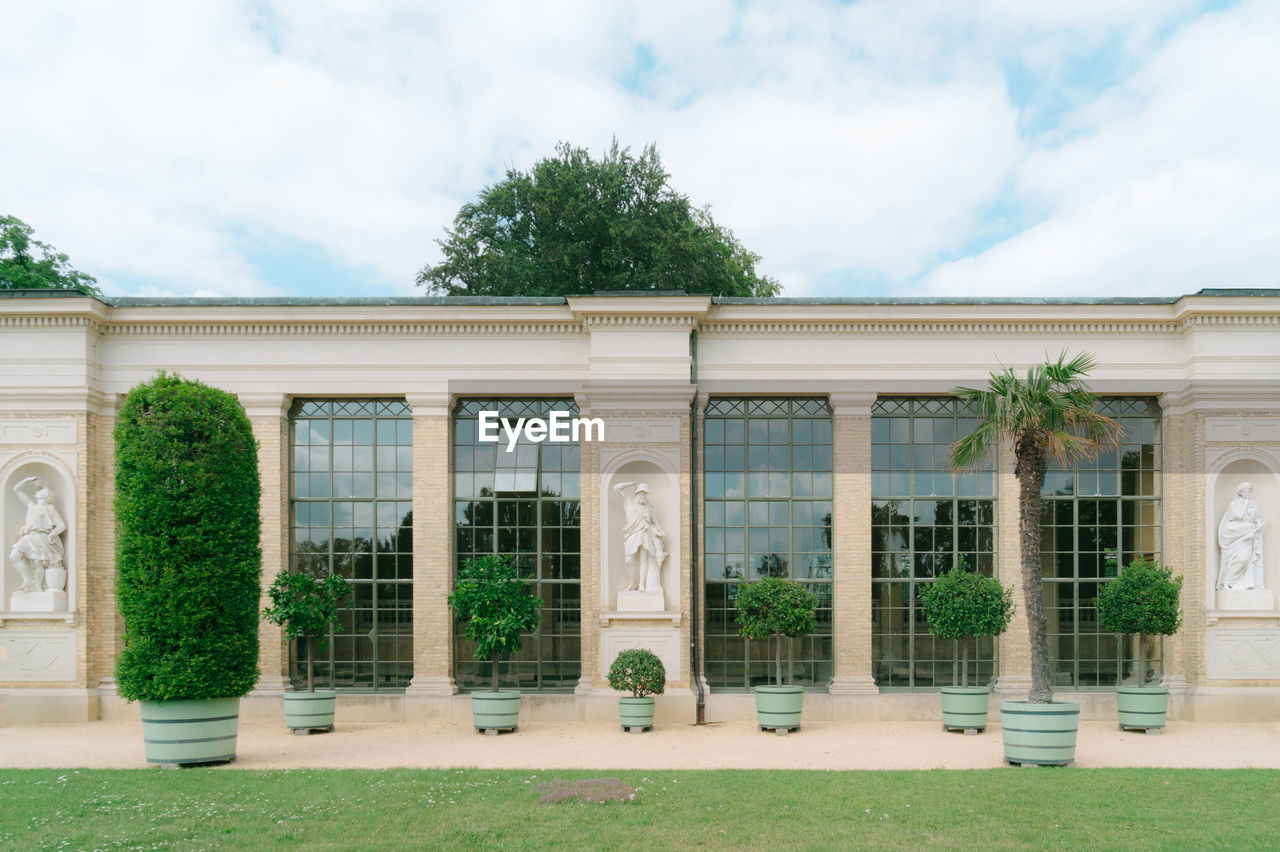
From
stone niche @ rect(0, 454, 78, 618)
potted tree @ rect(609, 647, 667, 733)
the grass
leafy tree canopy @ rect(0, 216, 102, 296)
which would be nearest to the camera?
the grass

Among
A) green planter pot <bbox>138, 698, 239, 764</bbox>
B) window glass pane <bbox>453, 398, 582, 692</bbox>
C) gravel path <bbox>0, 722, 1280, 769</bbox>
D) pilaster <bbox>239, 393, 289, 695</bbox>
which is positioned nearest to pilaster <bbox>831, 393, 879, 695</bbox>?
gravel path <bbox>0, 722, 1280, 769</bbox>

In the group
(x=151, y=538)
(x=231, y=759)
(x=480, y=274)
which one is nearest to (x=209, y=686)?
(x=231, y=759)

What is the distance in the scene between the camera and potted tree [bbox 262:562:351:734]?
1867 centimetres

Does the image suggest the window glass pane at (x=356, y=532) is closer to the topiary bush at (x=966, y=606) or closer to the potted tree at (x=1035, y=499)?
the topiary bush at (x=966, y=606)

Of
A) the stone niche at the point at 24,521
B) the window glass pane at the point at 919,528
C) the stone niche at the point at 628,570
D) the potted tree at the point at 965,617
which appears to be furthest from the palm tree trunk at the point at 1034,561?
the stone niche at the point at 24,521

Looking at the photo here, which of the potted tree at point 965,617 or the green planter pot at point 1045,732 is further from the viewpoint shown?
the potted tree at point 965,617

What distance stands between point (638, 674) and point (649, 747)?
6.31ft

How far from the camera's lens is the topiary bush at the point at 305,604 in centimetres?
1867

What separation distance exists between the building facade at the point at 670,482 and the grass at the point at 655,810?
21.3 feet

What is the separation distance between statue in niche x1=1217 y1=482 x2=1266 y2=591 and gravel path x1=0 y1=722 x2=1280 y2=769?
271 cm

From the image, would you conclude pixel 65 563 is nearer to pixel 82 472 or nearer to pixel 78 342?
pixel 82 472

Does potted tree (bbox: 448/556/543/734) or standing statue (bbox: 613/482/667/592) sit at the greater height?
standing statue (bbox: 613/482/667/592)

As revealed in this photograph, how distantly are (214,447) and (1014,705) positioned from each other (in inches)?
481

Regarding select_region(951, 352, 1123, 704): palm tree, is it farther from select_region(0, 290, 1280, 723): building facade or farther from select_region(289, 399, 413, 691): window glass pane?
select_region(289, 399, 413, 691): window glass pane
